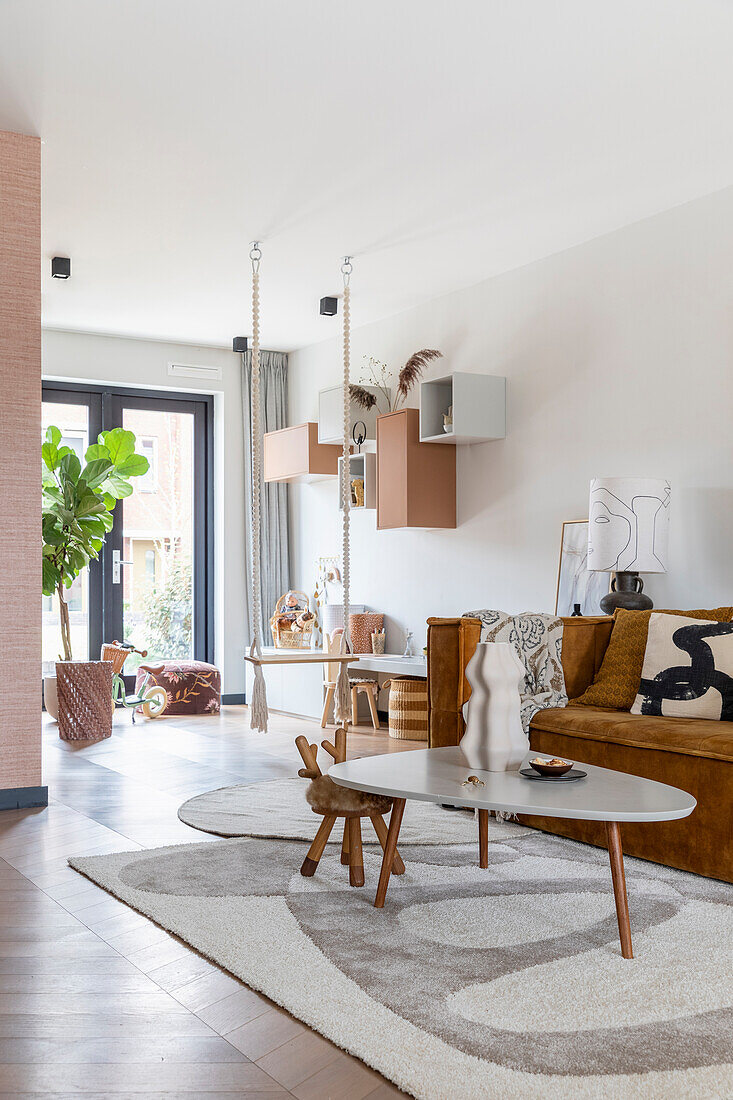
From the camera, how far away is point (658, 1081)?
5.93 ft

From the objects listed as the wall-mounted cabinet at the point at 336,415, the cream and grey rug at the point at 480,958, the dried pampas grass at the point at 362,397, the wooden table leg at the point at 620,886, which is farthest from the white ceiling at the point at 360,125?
the cream and grey rug at the point at 480,958

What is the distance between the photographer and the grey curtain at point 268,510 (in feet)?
26.1

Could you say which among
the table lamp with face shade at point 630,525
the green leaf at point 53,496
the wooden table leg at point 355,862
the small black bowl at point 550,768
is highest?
the green leaf at point 53,496

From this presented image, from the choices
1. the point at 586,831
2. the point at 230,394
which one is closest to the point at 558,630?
the point at 586,831

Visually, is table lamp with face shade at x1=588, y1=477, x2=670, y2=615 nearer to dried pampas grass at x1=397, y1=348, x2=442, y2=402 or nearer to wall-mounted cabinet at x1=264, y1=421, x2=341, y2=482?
dried pampas grass at x1=397, y1=348, x2=442, y2=402

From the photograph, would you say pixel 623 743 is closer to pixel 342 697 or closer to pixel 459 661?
pixel 459 661

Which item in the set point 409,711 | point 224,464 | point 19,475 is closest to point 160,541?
point 224,464

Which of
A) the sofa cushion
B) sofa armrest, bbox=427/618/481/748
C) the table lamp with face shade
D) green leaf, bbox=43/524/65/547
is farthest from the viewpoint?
green leaf, bbox=43/524/65/547

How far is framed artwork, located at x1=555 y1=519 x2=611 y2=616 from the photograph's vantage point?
16.3 ft

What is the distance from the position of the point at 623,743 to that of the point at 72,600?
5.19 meters

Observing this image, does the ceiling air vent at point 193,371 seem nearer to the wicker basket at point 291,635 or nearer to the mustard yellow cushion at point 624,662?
the wicker basket at point 291,635

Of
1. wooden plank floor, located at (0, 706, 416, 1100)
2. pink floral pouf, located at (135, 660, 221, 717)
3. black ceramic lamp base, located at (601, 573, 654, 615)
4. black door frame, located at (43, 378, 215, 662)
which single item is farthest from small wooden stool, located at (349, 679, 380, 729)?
wooden plank floor, located at (0, 706, 416, 1100)

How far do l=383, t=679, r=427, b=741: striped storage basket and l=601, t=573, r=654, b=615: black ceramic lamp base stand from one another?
1774 millimetres

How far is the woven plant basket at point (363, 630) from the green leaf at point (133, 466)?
176 cm
